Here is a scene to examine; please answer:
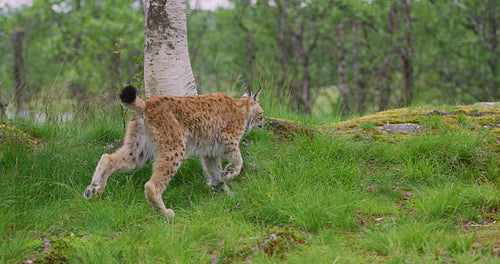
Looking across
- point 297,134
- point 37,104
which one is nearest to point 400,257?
point 297,134

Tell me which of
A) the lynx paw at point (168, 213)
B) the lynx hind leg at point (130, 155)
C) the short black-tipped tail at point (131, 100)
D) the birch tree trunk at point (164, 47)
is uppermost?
the birch tree trunk at point (164, 47)

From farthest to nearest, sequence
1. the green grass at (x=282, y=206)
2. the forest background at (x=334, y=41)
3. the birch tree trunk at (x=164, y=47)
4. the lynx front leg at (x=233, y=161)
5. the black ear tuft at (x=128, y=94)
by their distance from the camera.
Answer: the forest background at (x=334, y=41), the birch tree trunk at (x=164, y=47), the lynx front leg at (x=233, y=161), the black ear tuft at (x=128, y=94), the green grass at (x=282, y=206)

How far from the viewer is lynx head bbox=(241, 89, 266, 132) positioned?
18.6ft

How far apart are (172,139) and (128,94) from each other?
27.1 inches

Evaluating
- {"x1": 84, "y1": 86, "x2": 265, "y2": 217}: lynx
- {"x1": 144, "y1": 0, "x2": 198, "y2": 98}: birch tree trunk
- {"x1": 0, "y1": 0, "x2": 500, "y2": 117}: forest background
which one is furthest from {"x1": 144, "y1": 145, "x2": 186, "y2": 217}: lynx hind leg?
{"x1": 0, "y1": 0, "x2": 500, "y2": 117}: forest background

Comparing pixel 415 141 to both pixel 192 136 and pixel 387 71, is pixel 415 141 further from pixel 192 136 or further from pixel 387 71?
pixel 387 71

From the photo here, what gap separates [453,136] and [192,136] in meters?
3.28

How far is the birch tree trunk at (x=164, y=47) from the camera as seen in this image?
5617mm

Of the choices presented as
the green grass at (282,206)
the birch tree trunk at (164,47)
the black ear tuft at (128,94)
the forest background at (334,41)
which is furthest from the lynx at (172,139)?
the forest background at (334,41)

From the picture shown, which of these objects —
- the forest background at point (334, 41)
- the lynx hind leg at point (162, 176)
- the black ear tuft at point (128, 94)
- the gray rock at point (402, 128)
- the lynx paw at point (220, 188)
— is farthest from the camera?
the forest background at point (334, 41)

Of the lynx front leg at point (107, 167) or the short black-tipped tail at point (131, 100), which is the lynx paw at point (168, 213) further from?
the short black-tipped tail at point (131, 100)

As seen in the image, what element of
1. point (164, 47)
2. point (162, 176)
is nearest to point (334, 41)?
point (164, 47)

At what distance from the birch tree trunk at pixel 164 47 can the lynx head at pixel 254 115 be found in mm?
984

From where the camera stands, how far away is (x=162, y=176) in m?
4.30
